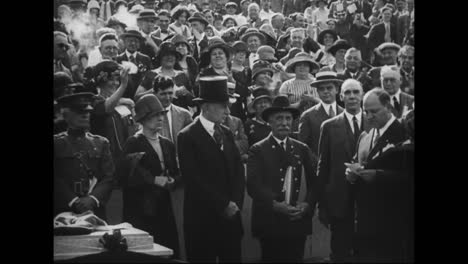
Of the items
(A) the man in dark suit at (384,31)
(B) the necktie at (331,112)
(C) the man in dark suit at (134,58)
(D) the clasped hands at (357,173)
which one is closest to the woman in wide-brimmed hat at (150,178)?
(C) the man in dark suit at (134,58)

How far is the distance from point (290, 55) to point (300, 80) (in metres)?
0.39

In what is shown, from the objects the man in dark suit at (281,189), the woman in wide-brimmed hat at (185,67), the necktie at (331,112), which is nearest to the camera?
the man in dark suit at (281,189)

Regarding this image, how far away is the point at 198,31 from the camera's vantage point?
34.9ft

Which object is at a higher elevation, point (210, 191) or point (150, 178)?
point (150, 178)

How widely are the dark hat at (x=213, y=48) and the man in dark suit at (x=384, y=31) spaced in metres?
1.85

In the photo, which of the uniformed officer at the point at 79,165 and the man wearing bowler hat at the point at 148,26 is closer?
the uniformed officer at the point at 79,165

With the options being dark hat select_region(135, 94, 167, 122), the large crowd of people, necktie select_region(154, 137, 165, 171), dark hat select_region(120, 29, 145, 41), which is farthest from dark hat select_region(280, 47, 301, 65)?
necktie select_region(154, 137, 165, 171)

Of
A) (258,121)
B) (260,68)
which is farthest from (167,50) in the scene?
(258,121)

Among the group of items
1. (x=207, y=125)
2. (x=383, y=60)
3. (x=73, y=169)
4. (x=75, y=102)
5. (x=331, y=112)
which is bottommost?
(x=73, y=169)

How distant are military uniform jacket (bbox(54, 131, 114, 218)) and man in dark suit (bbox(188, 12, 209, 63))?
1898 millimetres

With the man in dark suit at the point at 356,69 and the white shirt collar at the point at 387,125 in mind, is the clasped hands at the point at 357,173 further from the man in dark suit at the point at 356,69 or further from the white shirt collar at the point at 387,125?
the man in dark suit at the point at 356,69

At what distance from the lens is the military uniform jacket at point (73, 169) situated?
982 centimetres

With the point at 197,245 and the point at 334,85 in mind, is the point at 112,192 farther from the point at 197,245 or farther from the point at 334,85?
the point at 334,85

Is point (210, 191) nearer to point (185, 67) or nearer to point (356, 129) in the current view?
point (185, 67)
